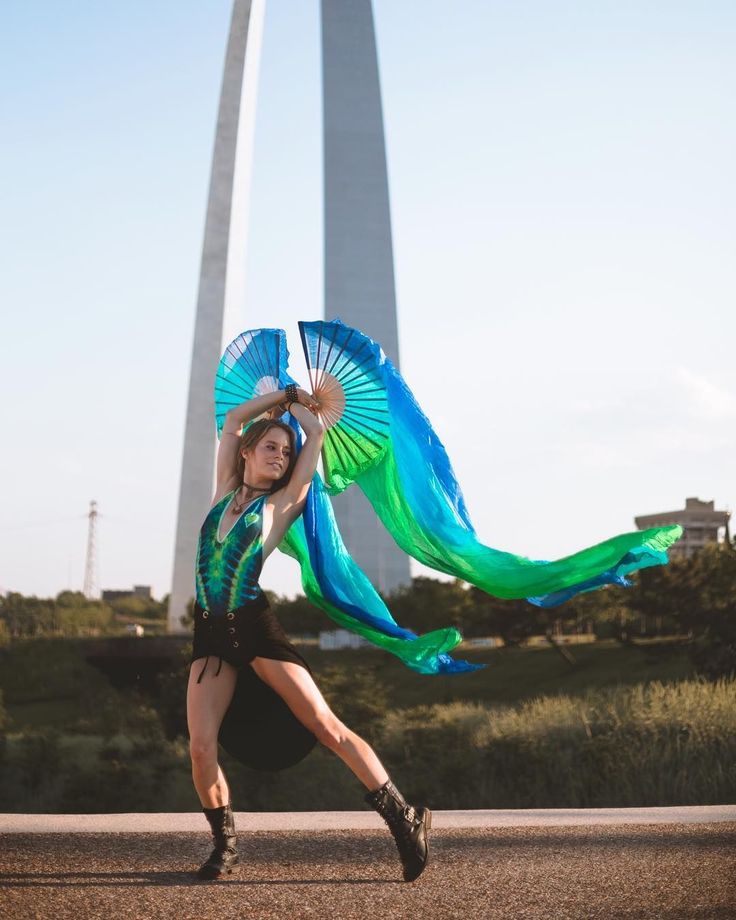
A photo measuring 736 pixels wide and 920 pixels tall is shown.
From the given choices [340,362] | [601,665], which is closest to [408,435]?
[340,362]

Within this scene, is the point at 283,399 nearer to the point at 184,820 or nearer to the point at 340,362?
the point at 340,362

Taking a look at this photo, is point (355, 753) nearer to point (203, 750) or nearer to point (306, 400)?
point (203, 750)

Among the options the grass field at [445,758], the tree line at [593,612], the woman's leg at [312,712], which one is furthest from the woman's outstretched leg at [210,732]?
the tree line at [593,612]

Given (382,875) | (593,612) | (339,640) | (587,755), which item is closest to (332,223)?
(339,640)

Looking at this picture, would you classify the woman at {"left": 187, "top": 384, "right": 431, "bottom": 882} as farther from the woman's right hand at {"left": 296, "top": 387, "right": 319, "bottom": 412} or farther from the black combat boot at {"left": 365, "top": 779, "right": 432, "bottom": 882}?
the woman's right hand at {"left": 296, "top": 387, "right": 319, "bottom": 412}

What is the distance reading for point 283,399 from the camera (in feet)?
14.3

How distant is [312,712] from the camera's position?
3.93 metres

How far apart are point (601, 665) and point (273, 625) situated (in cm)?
1833

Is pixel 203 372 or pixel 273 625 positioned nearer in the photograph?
pixel 273 625

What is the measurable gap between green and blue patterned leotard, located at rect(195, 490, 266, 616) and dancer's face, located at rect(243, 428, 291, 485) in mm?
194

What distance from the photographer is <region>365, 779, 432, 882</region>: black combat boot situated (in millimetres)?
3891

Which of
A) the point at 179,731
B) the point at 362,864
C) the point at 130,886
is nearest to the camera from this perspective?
the point at 130,886

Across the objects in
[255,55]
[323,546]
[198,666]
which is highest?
[255,55]

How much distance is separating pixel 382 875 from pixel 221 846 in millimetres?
576
